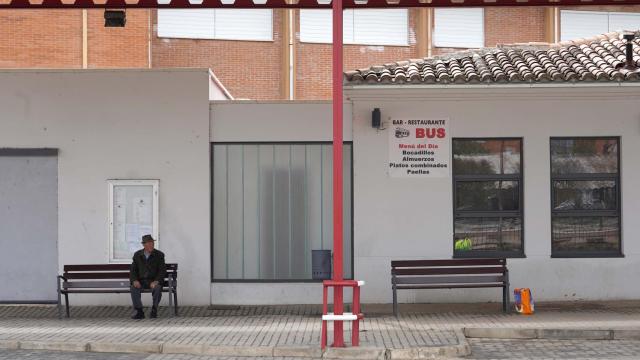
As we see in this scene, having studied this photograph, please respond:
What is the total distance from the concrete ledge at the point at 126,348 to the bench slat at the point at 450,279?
409 cm

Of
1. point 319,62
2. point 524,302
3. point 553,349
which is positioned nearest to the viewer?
point 553,349

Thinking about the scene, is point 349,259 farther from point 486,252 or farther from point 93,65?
point 93,65

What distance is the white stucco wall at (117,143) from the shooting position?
1389 centimetres

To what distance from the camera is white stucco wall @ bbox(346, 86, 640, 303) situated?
45.4ft

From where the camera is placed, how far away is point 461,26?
33.7 metres

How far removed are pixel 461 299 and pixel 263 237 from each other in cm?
340

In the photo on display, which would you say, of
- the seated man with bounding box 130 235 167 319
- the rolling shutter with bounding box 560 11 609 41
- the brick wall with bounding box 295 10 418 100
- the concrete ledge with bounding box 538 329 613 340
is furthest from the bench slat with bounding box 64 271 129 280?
the rolling shutter with bounding box 560 11 609 41

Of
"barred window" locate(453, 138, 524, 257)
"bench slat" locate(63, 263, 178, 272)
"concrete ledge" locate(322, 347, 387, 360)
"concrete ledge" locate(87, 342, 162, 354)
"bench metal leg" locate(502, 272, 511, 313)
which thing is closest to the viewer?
"concrete ledge" locate(322, 347, 387, 360)

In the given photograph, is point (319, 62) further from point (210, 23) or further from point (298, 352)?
point (298, 352)

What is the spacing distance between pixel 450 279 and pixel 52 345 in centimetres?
585

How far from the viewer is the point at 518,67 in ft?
46.9

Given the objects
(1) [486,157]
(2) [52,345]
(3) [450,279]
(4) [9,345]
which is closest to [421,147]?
(1) [486,157]

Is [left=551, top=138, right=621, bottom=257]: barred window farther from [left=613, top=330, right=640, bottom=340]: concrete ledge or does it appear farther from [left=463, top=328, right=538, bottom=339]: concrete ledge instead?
[left=463, top=328, right=538, bottom=339]: concrete ledge

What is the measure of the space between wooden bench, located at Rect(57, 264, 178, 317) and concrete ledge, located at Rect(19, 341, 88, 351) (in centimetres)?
239
